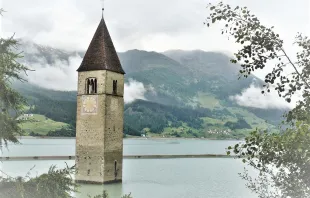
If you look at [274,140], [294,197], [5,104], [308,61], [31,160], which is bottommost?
[31,160]

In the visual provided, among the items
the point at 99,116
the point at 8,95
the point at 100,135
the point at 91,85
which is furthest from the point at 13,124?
the point at 91,85

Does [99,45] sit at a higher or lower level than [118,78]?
higher

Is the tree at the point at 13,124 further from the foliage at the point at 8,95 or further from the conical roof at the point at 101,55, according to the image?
the conical roof at the point at 101,55

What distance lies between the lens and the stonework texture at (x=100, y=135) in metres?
32.1

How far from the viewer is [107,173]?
32062 mm

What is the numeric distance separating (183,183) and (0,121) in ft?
94.4

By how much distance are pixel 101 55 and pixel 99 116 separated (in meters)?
5.15

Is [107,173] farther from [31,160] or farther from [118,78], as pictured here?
[31,160]

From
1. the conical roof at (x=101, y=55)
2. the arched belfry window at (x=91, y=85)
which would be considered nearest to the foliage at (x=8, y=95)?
the conical roof at (x=101, y=55)

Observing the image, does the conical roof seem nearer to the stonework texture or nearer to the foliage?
the stonework texture

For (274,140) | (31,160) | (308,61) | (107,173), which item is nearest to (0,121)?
(274,140)

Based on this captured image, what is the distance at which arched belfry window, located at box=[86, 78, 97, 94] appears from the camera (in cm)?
3350

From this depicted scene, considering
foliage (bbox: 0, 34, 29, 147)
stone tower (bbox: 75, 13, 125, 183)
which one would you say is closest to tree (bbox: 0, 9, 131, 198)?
foliage (bbox: 0, 34, 29, 147)

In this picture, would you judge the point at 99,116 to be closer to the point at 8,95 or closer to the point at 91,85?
the point at 91,85
